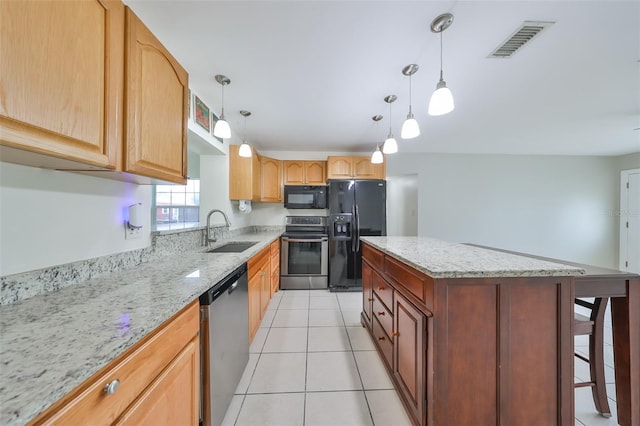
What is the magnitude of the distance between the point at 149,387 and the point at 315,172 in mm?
3521

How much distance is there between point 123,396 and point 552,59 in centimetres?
314

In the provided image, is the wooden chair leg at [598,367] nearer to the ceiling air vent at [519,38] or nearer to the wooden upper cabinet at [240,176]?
the ceiling air vent at [519,38]

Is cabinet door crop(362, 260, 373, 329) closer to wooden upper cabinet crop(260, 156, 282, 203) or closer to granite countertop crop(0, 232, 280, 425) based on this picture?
granite countertop crop(0, 232, 280, 425)

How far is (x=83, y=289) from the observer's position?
1012 mm

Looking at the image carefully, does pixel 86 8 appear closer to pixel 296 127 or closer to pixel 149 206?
pixel 149 206

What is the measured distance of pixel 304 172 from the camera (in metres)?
3.97

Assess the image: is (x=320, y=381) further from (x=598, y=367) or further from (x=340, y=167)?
(x=340, y=167)

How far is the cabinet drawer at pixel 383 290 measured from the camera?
162 centimetres

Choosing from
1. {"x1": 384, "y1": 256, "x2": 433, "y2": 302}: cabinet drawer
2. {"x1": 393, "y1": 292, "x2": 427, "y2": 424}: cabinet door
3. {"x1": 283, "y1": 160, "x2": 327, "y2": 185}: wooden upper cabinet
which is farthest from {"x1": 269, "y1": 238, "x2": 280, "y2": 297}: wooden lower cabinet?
{"x1": 393, "y1": 292, "x2": 427, "y2": 424}: cabinet door

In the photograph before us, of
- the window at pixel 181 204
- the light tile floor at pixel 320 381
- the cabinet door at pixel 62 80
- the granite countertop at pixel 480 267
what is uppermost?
the cabinet door at pixel 62 80

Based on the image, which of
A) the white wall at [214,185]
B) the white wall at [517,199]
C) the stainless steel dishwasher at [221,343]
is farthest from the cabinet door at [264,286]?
the white wall at [517,199]

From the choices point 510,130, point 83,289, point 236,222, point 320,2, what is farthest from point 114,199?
point 510,130

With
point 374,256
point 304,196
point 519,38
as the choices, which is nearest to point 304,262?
point 304,196

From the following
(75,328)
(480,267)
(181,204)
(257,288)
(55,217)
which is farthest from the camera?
(181,204)
